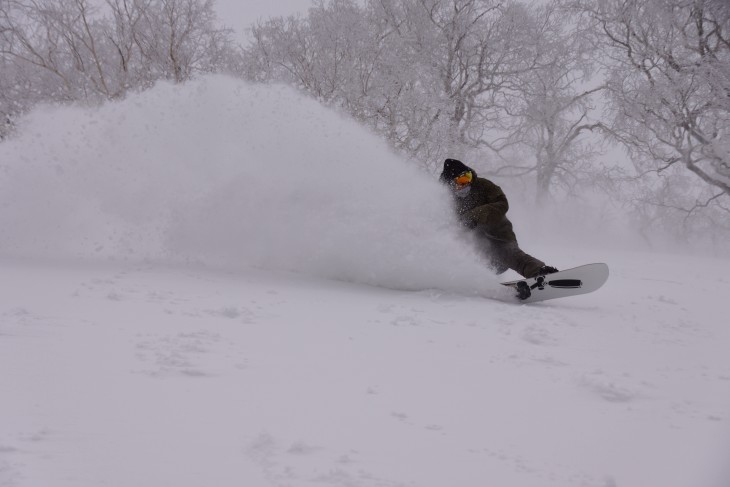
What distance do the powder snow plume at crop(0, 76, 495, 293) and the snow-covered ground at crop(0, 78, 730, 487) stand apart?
0.02m

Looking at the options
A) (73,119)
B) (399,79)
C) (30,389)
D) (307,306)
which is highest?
(399,79)

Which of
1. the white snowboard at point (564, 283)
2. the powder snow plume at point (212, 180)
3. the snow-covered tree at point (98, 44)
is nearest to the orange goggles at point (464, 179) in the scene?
the powder snow plume at point (212, 180)

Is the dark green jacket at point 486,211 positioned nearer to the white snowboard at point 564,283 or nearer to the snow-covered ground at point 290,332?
the snow-covered ground at point 290,332

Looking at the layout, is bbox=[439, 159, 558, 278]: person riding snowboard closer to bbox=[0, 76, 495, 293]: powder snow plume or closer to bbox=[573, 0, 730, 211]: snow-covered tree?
bbox=[0, 76, 495, 293]: powder snow plume


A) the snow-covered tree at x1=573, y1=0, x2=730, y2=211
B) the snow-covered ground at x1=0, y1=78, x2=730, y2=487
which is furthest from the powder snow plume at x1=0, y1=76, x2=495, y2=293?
the snow-covered tree at x1=573, y1=0, x2=730, y2=211

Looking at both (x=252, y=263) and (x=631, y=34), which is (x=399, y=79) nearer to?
(x=631, y=34)

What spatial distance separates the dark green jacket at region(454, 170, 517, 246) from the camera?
5.75m

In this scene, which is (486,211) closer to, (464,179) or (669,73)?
(464,179)

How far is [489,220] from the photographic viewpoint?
5738mm

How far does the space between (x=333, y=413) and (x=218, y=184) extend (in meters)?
4.18

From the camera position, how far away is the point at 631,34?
14.4 meters

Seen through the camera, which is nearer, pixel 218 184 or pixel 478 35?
pixel 218 184

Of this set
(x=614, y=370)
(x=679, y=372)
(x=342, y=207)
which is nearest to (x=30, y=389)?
(x=614, y=370)

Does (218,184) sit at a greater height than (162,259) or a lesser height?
greater
